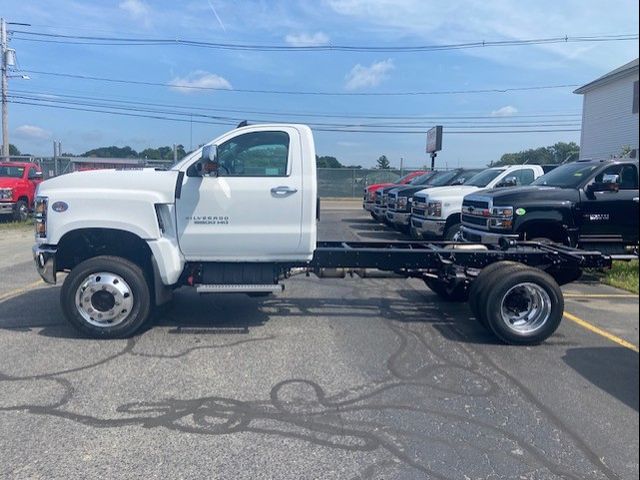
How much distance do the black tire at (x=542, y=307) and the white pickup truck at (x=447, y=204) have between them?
5961 millimetres

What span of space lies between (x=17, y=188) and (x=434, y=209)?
46.9ft

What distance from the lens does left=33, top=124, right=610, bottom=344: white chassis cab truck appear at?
614cm

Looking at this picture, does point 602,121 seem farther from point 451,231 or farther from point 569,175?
point 569,175

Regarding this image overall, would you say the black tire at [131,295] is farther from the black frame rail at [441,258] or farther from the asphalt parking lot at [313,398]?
the black frame rail at [441,258]

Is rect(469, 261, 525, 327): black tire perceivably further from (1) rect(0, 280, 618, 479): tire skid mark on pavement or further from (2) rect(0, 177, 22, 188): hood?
(2) rect(0, 177, 22, 188): hood

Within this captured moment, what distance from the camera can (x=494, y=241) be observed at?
8664 millimetres

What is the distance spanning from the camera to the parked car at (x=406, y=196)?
52.7 ft

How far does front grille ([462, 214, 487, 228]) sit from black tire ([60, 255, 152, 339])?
5.53 metres

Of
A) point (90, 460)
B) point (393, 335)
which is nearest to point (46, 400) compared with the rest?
point (90, 460)

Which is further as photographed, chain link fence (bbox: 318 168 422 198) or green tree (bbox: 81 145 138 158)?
chain link fence (bbox: 318 168 422 198)

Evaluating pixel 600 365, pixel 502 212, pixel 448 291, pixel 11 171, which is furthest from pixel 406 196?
pixel 11 171

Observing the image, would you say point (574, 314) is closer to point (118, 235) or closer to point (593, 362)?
point (593, 362)

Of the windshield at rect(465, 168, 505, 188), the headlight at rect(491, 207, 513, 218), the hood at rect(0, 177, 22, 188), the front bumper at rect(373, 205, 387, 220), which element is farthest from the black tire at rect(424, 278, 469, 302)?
the hood at rect(0, 177, 22, 188)

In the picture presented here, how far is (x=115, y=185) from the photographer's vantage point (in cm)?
623
